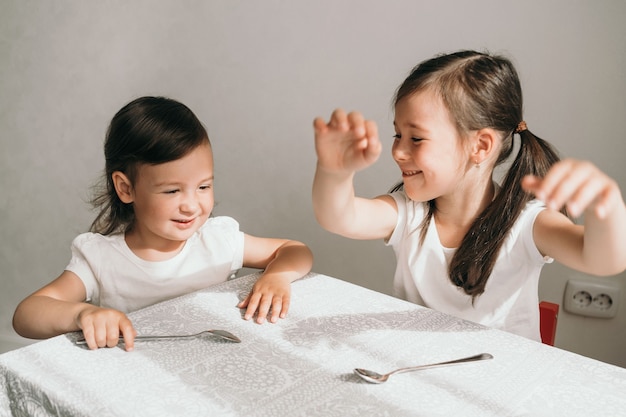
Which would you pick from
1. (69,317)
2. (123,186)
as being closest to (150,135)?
(123,186)

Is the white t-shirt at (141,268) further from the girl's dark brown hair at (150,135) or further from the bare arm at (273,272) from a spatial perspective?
the girl's dark brown hair at (150,135)

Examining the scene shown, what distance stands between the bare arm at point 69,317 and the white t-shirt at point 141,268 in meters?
0.04

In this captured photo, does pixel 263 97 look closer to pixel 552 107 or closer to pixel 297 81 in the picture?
pixel 297 81

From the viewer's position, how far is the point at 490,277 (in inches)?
45.1

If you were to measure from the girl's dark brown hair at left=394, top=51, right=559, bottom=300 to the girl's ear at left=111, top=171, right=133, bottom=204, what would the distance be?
549 mm

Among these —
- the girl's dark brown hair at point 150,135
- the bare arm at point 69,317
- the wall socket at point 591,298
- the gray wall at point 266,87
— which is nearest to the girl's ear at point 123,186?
the girl's dark brown hair at point 150,135

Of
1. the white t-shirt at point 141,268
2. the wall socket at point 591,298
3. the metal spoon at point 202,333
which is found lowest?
the wall socket at point 591,298

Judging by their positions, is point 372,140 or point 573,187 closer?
point 573,187

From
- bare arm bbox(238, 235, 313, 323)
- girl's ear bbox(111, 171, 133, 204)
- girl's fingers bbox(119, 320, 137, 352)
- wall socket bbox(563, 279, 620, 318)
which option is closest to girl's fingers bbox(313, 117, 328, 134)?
bare arm bbox(238, 235, 313, 323)

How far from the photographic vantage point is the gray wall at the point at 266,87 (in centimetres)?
147

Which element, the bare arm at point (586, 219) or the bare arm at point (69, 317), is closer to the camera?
the bare arm at point (586, 219)

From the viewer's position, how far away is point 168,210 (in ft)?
3.68

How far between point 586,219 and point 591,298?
0.86 metres

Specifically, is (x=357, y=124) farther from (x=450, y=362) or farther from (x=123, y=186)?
(x=123, y=186)
